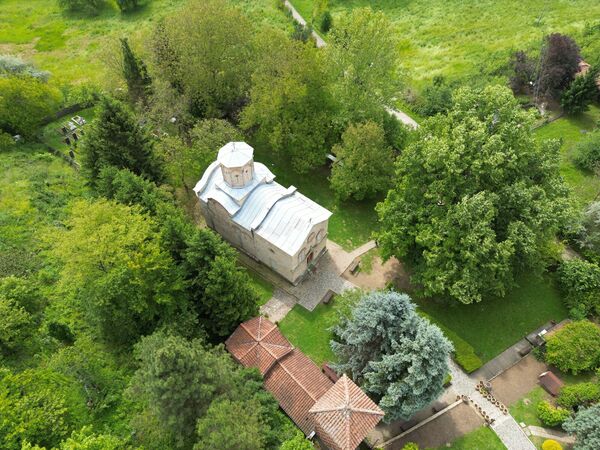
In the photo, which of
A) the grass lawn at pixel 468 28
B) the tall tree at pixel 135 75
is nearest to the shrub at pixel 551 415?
the grass lawn at pixel 468 28

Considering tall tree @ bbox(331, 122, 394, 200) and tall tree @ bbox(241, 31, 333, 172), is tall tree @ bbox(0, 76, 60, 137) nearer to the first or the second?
tall tree @ bbox(241, 31, 333, 172)

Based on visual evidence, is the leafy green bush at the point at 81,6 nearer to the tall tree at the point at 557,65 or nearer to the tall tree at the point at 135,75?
the tall tree at the point at 135,75

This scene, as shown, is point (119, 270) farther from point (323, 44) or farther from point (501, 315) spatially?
point (323, 44)

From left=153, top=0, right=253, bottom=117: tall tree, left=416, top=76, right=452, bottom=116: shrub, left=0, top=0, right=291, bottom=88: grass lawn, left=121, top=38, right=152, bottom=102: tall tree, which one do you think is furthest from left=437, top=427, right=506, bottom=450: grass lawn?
left=0, top=0, right=291, bottom=88: grass lawn

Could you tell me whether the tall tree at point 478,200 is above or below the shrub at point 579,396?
above

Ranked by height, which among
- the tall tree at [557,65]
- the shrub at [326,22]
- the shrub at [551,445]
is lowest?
the shrub at [551,445]

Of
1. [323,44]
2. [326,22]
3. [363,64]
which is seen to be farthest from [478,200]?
[326,22]
